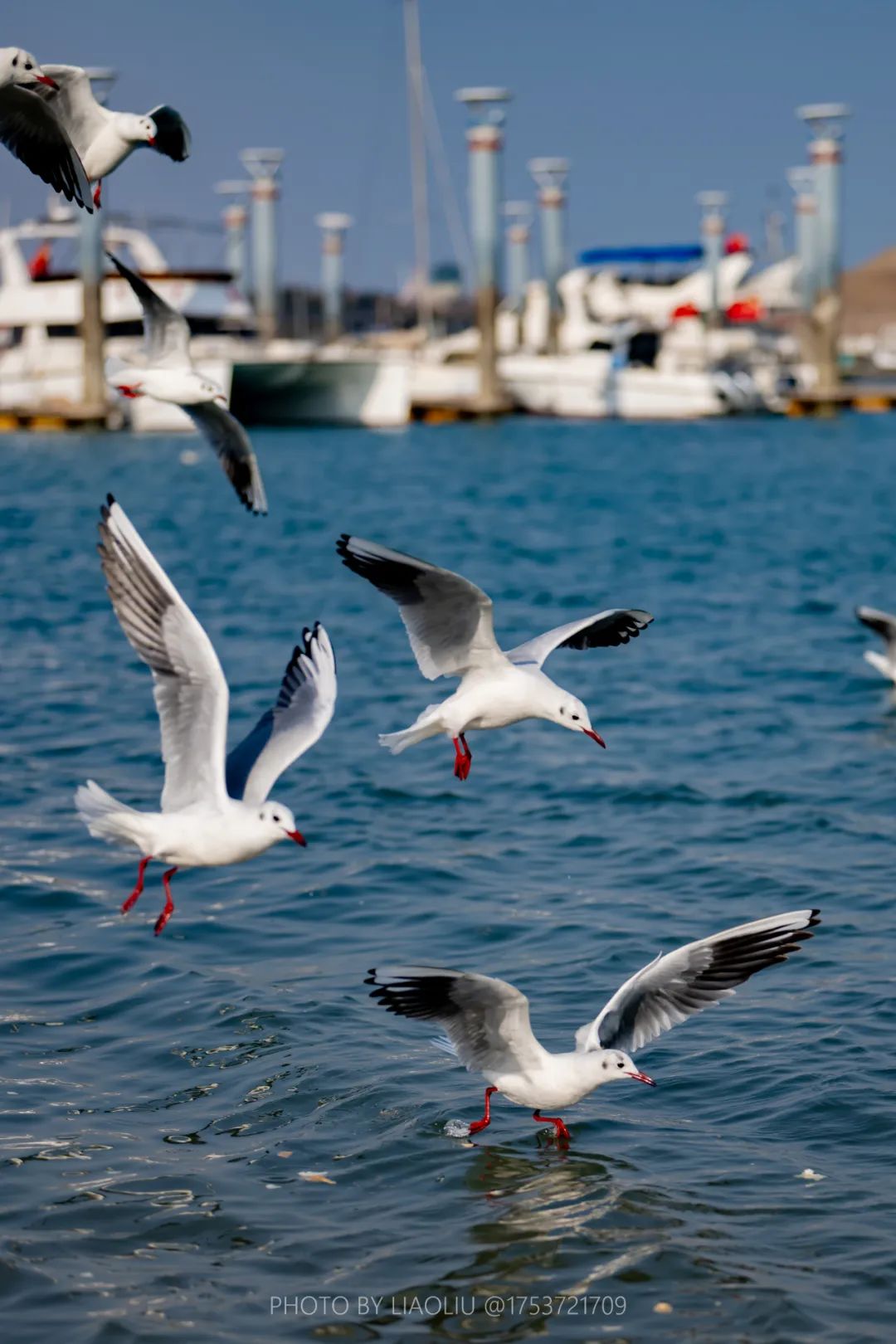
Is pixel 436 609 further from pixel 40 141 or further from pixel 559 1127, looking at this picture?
pixel 40 141

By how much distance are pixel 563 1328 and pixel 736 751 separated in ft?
30.2

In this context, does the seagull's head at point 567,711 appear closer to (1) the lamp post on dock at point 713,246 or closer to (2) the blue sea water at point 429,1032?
(2) the blue sea water at point 429,1032

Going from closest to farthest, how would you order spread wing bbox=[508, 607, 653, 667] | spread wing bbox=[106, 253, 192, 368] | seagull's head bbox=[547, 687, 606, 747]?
1. seagull's head bbox=[547, 687, 606, 747]
2. spread wing bbox=[508, 607, 653, 667]
3. spread wing bbox=[106, 253, 192, 368]

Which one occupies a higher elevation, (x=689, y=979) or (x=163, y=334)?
(x=163, y=334)

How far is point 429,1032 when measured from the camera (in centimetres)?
956

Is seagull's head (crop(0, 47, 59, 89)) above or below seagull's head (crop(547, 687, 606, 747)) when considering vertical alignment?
above

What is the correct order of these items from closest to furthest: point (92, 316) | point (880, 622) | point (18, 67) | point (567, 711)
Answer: point (18, 67), point (567, 711), point (880, 622), point (92, 316)

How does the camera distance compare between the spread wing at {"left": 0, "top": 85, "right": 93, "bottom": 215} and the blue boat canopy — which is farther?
the blue boat canopy

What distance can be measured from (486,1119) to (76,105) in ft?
14.9

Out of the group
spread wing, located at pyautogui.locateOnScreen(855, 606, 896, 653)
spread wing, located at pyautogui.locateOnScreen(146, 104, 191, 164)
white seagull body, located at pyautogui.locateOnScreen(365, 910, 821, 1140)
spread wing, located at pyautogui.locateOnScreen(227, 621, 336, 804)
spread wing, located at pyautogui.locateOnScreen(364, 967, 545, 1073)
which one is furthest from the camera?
spread wing, located at pyautogui.locateOnScreen(855, 606, 896, 653)

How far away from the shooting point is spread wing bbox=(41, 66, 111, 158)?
830 centimetres

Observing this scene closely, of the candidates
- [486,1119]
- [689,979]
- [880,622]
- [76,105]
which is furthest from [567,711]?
[880,622]

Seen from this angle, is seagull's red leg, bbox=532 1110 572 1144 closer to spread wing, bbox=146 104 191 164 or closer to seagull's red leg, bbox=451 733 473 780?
seagull's red leg, bbox=451 733 473 780

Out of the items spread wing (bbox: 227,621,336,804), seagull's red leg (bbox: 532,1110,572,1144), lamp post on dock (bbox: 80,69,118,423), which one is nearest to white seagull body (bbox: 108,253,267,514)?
spread wing (bbox: 227,621,336,804)
